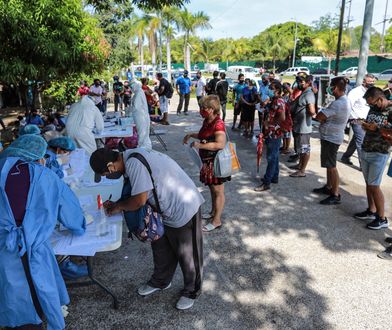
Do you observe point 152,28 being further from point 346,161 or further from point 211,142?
point 211,142

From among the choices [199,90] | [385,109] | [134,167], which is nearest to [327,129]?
[385,109]

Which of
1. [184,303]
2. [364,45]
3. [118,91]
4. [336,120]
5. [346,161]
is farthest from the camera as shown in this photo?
[118,91]

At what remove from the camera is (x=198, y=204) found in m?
2.63

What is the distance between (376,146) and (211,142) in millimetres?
1899

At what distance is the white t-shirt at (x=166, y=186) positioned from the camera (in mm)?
2270

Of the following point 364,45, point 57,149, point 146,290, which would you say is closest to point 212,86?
point 364,45

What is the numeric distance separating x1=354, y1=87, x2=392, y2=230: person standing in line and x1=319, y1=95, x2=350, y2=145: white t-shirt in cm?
58

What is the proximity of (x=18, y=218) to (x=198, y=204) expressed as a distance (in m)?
1.23

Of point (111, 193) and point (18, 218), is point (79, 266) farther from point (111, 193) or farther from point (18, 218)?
point (18, 218)

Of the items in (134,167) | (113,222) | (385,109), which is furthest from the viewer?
(385,109)

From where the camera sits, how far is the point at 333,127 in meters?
4.62

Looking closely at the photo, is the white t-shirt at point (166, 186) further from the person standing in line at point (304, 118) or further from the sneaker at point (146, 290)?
the person standing in line at point (304, 118)

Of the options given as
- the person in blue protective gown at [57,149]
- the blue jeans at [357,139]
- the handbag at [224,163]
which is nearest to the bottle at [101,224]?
the person in blue protective gown at [57,149]

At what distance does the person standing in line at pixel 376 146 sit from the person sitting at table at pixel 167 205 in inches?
93.2
